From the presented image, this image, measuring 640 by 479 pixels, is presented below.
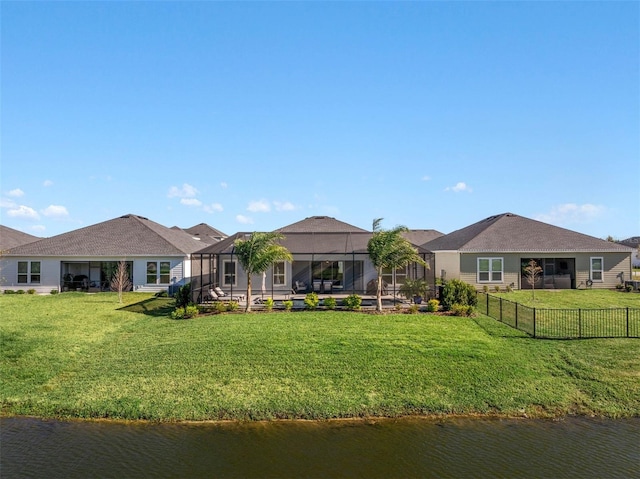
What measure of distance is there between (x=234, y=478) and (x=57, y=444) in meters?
4.24

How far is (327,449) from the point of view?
8617 millimetres

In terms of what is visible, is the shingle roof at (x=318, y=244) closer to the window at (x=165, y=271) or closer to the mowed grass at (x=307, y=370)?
the window at (x=165, y=271)

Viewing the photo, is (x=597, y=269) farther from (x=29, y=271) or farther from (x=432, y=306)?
(x=29, y=271)

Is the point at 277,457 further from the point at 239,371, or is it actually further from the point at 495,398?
the point at 495,398

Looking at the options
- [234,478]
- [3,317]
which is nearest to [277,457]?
[234,478]

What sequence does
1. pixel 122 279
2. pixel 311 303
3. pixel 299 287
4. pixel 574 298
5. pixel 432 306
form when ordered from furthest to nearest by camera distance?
pixel 122 279 < pixel 299 287 < pixel 574 298 < pixel 311 303 < pixel 432 306

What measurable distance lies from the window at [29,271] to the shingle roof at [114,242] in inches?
27.8

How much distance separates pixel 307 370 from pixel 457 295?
31.5 ft

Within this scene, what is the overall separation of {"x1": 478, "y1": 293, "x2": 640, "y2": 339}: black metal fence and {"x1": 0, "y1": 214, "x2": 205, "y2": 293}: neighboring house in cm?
1922

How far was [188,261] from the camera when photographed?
28.3 metres

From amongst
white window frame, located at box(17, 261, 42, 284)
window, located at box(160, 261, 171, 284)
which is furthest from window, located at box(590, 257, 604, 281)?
white window frame, located at box(17, 261, 42, 284)

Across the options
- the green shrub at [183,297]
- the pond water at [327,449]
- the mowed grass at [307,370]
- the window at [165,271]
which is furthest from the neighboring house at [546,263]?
the window at [165,271]

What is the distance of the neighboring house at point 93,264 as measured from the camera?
90.4 ft

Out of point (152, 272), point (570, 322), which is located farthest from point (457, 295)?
point (152, 272)
